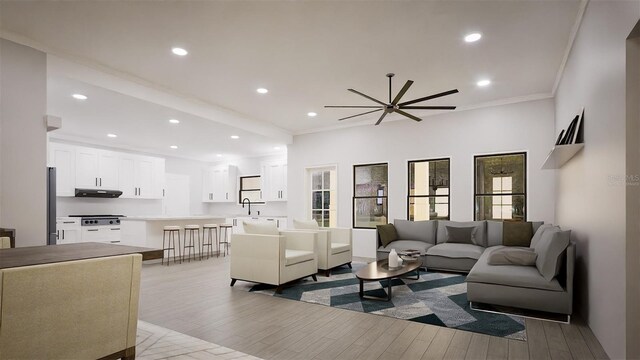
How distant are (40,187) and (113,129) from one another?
3806 millimetres

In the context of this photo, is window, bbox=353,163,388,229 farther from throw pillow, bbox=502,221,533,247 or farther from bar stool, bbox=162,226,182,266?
bar stool, bbox=162,226,182,266

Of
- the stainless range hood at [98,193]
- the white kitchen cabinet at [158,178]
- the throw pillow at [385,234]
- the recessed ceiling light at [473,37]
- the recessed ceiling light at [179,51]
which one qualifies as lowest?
the throw pillow at [385,234]

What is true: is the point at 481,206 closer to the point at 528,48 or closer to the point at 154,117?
the point at 528,48

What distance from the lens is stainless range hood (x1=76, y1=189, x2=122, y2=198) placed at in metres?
7.94

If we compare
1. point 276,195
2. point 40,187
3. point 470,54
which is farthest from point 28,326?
point 276,195

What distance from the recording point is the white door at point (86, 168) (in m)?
7.98

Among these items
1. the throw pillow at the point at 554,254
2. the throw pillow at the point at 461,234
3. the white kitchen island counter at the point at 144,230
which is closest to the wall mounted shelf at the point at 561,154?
the throw pillow at the point at 554,254

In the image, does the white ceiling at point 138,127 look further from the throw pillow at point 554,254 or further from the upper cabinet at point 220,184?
the throw pillow at point 554,254

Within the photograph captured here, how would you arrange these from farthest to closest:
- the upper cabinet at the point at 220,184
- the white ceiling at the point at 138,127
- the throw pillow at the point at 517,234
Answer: the upper cabinet at the point at 220,184, the throw pillow at the point at 517,234, the white ceiling at the point at 138,127

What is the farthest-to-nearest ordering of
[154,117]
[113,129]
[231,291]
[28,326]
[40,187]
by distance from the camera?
1. [113,129]
2. [154,117]
3. [231,291]
4. [40,187]
5. [28,326]

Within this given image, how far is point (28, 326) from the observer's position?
1705 mm

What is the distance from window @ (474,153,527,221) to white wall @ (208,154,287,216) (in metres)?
5.56

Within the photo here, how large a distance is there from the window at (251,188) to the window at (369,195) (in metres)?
4.06

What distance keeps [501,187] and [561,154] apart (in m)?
2.46
